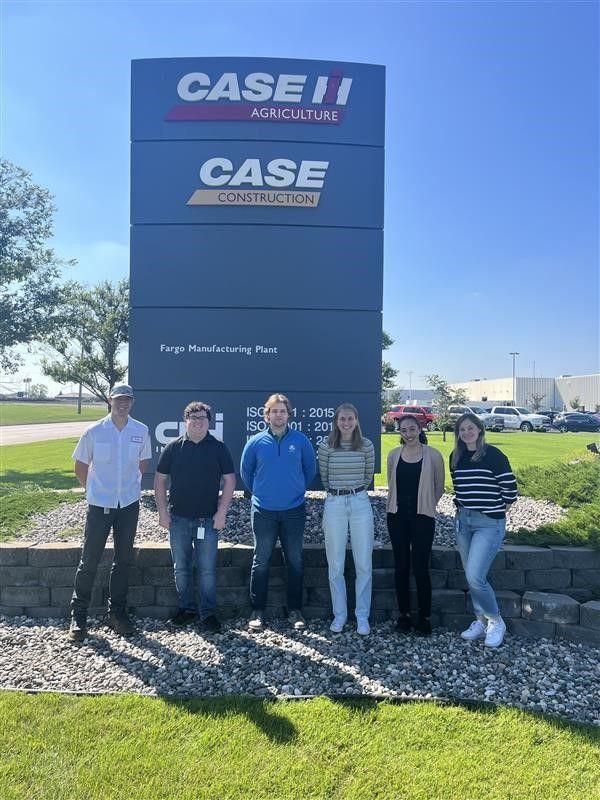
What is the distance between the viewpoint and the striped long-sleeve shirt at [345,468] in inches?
164

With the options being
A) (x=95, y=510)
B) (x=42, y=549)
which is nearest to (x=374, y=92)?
(x=95, y=510)

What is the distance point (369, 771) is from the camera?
2.67 m

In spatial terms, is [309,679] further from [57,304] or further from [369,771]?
[57,304]

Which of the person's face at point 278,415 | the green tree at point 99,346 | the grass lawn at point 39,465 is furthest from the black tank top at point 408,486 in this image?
the green tree at point 99,346

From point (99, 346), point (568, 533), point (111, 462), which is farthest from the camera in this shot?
point (99, 346)

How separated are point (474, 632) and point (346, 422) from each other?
6.14 ft

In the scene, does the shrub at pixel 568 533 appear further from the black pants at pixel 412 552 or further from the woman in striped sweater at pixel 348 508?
the woman in striped sweater at pixel 348 508

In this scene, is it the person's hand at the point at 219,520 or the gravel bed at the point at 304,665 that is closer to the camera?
the gravel bed at the point at 304,665

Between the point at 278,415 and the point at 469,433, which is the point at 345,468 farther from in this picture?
the point at 469,433

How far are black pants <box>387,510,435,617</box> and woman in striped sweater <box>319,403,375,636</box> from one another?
0.21m

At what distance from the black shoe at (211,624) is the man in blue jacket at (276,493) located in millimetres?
255

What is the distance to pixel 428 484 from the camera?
4.04 meters

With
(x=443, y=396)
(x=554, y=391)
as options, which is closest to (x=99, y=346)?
(x=443, y=396)

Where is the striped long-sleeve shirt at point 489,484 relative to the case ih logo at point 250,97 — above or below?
below
